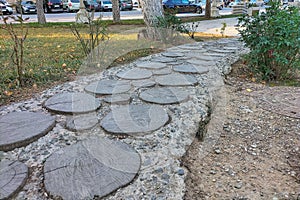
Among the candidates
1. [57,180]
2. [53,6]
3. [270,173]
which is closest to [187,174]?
[270,173]

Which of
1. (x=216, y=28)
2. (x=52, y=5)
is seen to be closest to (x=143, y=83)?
(x=216, y=28)

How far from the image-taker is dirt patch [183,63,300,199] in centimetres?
119

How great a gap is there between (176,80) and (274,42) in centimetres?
110

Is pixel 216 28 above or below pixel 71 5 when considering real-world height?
below

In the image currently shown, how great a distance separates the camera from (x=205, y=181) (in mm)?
1252

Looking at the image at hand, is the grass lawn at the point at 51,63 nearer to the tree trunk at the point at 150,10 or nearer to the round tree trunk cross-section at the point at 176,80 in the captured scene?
the tree trunk at the point at 150,10

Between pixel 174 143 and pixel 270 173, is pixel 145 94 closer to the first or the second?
pixel 174 143

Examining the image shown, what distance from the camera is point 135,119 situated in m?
1.69

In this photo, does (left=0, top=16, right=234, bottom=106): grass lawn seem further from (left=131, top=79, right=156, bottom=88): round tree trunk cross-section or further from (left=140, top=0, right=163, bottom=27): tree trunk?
(left=131, top=79, right=156, bottom=88): round tree trunk cross-section

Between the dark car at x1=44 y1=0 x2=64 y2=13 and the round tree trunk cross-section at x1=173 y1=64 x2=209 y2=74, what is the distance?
17299 mm

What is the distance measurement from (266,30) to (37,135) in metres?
2.48

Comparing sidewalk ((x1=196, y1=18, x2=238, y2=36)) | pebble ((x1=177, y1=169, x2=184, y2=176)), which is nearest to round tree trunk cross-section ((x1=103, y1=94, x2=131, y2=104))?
pebble ((x1=177, y1=169, x2=184, y2=176))

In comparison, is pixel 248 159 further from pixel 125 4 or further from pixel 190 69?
pixel 125 4

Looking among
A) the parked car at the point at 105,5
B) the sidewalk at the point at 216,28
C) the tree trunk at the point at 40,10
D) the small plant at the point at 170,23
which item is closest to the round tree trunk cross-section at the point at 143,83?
the small plant at the point at 170,23
